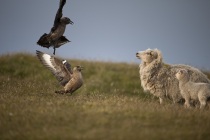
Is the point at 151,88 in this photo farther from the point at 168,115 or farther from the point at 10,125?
the point at 10,125

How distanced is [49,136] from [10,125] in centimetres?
153

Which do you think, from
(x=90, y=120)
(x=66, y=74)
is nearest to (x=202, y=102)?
(x=90, y=120)

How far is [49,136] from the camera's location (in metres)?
9.55

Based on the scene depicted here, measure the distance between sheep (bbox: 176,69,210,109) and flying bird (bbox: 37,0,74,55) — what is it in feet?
18.3

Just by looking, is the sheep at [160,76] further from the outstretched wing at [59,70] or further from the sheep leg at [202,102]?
the outstretched wing at [59,70]

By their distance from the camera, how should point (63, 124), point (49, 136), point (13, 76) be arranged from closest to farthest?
point (49, 136)
point (63, 124)
point (13, 76)

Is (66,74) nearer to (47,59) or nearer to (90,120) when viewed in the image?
(47,59)

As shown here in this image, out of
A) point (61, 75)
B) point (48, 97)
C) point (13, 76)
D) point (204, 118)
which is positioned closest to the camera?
point (204, 118)

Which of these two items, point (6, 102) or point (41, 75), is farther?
point (41, 75)

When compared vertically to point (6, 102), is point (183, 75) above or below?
above

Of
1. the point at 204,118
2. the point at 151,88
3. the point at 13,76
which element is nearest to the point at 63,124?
the point at 204,118

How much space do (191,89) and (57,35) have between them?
6.56 m

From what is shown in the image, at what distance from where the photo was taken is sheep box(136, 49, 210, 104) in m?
15.2

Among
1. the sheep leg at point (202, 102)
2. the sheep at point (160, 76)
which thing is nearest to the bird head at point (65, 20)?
the sheep at point (160, 76)
